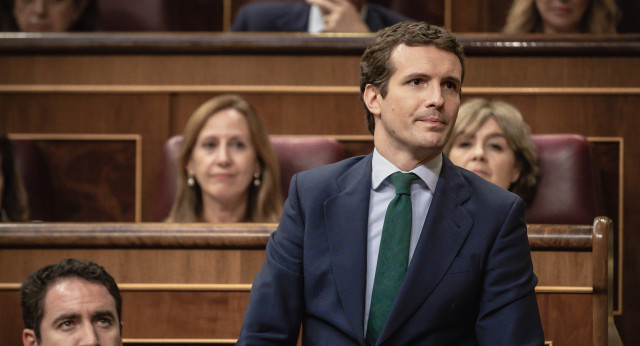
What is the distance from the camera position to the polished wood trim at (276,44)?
1.34 meters

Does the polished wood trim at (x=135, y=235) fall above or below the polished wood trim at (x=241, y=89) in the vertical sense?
below

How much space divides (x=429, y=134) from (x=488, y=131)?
586 mm

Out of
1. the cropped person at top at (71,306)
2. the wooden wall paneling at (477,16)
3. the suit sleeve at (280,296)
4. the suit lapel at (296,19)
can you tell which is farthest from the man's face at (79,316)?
the wooden wall paneling at (477,16)

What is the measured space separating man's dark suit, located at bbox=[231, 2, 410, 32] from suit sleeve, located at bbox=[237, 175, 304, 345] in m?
0.93

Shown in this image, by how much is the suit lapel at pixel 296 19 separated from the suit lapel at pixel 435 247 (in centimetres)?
94

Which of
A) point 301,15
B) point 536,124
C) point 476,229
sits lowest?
point 476,229

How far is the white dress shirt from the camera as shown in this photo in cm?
65

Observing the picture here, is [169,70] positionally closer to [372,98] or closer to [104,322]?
[104,322]

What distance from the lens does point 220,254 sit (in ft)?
2.98

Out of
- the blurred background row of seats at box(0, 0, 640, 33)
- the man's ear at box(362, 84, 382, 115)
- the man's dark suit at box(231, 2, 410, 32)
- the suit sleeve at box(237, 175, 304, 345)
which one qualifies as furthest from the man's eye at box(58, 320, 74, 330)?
the blurred background row of seats at box(0, 0, 640, 33)

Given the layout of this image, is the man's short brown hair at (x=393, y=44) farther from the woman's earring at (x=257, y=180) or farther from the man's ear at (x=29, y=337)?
the woman's earring at (x=257, y=180)

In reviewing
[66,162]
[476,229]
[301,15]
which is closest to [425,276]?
[476,229]

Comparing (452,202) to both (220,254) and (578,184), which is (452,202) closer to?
(220,254)

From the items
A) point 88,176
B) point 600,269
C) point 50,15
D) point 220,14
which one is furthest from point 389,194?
point 220,14
